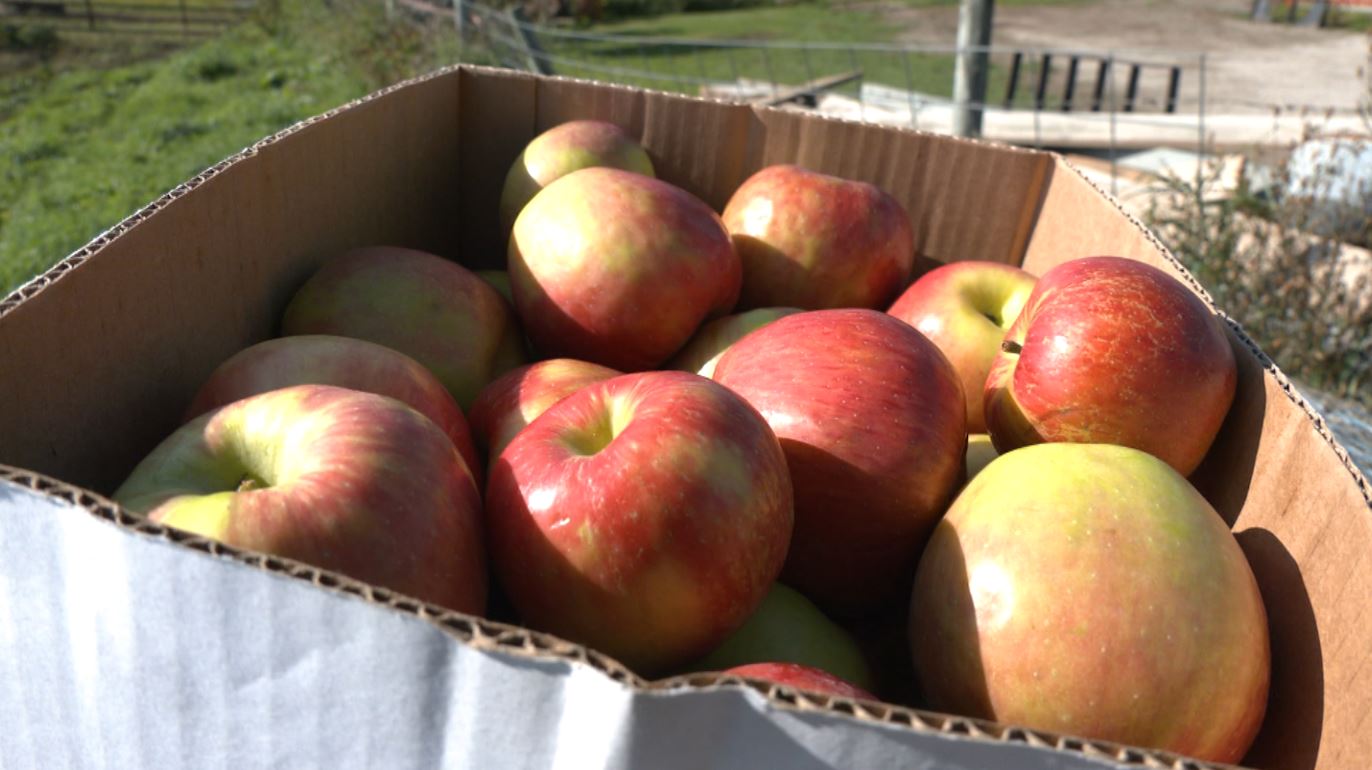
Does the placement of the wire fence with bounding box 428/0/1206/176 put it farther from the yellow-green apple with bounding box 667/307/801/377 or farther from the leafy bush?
the yellow-green apple with bounding box 667/307/801/377

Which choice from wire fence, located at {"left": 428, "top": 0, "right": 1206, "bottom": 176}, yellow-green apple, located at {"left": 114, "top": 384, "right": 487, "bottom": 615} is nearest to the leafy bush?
wire fence, located at {"left": 428, "top": 0, "right": 1206, "bottom": 176}

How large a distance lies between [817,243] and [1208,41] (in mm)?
18768

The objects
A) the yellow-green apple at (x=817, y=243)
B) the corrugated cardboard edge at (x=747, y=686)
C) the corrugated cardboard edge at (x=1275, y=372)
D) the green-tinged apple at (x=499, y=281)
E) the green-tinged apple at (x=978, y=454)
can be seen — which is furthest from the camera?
the green-tinged apple at (x=499, y=281)

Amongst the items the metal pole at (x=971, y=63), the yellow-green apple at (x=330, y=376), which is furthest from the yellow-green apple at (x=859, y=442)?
the metal pole at (x=971, y=63)

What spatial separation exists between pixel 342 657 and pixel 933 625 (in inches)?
28.4

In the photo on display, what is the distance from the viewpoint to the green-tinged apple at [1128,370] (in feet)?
4.65

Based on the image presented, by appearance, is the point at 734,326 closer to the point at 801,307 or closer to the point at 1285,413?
the point at 801,307

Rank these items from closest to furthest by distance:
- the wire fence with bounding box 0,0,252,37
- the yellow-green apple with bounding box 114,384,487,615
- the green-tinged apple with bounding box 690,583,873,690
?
the yellow-green apple with bounding box 114,384,487,615 < the green-tinged apple with bounding box 690,583,873,690 < the wire fence with bounding box 0,0,252,37

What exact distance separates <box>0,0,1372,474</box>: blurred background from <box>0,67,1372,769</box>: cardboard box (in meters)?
0.73

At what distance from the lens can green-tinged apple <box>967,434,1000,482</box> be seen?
1.56 m

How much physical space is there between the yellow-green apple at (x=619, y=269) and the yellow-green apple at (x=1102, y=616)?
690 mm

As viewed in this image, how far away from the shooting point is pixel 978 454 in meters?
1.59

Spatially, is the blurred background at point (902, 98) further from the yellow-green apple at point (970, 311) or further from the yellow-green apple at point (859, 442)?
the yellow-green apple at point (859, 442)

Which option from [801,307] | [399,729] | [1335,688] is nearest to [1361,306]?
[801,307]
